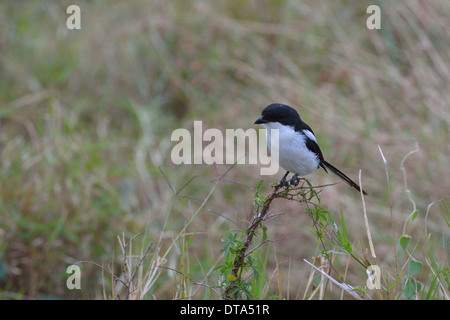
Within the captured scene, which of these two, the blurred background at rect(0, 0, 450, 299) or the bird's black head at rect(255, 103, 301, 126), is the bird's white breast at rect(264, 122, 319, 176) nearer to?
the bird's black head at rect(255, 103, 301, 126)

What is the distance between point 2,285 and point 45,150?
120 centimetres

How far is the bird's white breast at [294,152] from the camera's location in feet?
9.60

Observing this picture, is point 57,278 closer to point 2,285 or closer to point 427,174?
point 2,285

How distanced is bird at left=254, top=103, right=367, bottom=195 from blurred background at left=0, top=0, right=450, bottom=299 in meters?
0.55

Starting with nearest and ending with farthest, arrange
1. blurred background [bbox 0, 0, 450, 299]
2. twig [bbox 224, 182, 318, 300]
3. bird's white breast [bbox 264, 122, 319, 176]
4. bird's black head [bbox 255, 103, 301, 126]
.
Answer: twig [bbox 224, 182, 318, 300] < bird's white breast [bbox 264, 122, 319, 176] < bird's black head [bbox 255, 103, 301, 126] < blurred background [bbox 0, 0, 450, 299]

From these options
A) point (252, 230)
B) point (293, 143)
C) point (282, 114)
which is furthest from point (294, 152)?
point (252, 230)

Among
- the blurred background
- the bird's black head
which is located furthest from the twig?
the bird's black head

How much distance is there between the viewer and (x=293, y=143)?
298 centimetres

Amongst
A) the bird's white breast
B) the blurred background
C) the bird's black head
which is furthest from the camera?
the blurred background

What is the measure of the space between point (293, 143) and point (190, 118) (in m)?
3.40

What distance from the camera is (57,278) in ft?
14.2

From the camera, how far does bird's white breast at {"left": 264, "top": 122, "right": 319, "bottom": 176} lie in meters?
2.93

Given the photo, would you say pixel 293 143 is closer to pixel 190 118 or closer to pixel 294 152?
pixel 294 152
